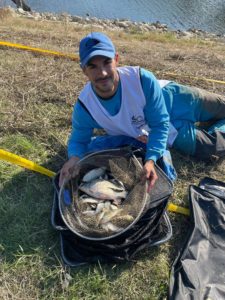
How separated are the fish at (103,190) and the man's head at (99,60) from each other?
669 millimetres

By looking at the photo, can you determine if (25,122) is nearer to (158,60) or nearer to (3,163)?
(3,163)

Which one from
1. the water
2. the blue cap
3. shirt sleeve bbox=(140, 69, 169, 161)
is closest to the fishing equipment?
shirt sleeve bbox=(140, 69, 169, 161)

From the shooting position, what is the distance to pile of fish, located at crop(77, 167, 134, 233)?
2.43m

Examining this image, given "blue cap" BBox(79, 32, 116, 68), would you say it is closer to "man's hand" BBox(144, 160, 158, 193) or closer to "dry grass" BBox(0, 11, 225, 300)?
"man's hand" BBox(144, 160, 158, 193)

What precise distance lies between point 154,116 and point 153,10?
635 inches

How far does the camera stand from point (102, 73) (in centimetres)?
245

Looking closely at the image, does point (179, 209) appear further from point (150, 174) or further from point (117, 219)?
point (117, 219)

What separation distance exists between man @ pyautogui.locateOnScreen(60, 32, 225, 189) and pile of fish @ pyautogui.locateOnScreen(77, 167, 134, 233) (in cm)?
18

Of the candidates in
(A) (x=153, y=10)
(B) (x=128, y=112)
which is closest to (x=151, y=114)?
(B) (x=128, y=112)

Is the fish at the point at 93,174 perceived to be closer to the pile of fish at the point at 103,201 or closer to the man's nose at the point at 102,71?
the pile of fish at the point at 103,201

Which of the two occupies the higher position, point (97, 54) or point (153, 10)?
point (97, 54)

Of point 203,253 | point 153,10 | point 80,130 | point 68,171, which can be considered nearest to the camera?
point 203,253

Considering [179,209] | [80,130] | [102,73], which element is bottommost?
[179,209]

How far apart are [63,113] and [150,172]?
1.63 m
